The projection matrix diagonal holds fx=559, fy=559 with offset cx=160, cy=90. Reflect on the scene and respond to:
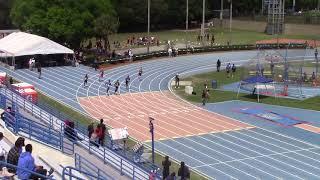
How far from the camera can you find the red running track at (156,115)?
32969 millimetres

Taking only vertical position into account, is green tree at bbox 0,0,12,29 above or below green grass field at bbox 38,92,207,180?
above

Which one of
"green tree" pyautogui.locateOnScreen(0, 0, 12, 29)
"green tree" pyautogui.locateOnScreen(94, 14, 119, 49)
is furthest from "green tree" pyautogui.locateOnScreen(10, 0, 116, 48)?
"green tree" pyautogui.locateOnScreen(0, 0, 12, 29)

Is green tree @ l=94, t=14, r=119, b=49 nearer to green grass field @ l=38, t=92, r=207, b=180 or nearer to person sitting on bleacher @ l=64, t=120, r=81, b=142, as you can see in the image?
green grass field @ l=38, t=92, r=207, b=180

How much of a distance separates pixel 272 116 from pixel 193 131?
665 centimetres

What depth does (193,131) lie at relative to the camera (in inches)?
1292

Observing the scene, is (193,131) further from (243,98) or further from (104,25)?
(104,25)

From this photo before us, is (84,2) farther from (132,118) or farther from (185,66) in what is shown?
(132,118)

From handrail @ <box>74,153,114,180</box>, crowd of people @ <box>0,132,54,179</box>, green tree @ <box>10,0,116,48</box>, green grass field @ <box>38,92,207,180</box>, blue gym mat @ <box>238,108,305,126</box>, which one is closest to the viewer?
crowd of people @ <box>0,132,54,179</box>

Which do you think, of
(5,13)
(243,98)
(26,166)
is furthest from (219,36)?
(26,166)

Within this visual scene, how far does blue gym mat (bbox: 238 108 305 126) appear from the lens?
35100 mm

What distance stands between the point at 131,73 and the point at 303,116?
21.5 m

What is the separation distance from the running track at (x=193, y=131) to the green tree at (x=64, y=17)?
10.7 m

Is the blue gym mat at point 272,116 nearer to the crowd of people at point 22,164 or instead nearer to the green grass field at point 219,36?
the crowd of people at point 22,164

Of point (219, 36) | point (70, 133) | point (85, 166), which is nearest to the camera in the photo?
point (85, 166)
